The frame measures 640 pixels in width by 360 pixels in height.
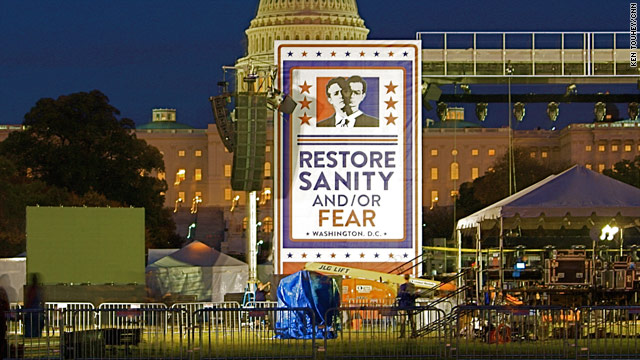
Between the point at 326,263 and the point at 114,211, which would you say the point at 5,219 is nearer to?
the point at 114,211

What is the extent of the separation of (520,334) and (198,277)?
24.2 meters

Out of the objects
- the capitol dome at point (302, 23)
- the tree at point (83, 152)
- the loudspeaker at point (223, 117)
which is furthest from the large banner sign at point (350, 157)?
the capitol dome at point (302, 23)

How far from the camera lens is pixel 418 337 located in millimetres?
25641

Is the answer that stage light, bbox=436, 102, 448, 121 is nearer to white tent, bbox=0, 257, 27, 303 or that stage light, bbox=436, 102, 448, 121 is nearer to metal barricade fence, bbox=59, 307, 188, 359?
metal barricade fence, bbox=59, 307, 188, 359

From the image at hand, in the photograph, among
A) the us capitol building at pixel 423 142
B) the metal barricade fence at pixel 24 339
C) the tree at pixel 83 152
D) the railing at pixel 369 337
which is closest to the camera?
the metal barricade fence at pixel 24 339

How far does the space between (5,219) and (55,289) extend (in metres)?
30.8

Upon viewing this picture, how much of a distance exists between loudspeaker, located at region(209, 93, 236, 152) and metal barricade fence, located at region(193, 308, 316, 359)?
8031 mm

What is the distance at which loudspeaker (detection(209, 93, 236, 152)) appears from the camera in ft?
109

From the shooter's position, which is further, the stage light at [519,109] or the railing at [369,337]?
the stage light at [519,109]

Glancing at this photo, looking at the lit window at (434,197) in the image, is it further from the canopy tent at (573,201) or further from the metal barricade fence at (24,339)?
the metal barricade fence at (24,339)

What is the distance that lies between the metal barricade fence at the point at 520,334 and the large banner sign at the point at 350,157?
735cm

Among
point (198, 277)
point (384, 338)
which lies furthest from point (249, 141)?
point (198, 277)

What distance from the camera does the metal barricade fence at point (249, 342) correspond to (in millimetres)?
22516

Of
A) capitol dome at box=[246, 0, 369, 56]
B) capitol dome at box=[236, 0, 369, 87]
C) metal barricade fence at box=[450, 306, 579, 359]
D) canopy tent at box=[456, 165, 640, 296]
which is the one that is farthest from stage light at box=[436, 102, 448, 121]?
capitol dome at box=[246, 0, 369, 56]
